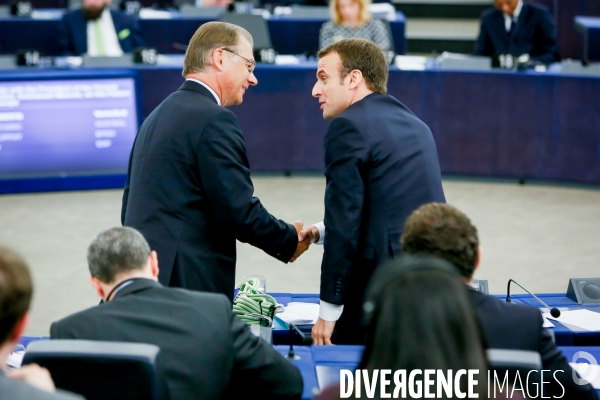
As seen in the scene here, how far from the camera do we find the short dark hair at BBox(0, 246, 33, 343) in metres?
1.73

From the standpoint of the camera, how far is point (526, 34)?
8.05 meters

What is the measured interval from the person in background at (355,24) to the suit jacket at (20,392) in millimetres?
6482

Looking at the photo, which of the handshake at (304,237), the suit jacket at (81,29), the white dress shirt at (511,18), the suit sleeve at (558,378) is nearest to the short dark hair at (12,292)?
the suit sleeve at (558,378)

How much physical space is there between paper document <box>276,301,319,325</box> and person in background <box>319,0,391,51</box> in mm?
4561

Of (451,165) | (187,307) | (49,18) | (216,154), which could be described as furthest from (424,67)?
(187,307)

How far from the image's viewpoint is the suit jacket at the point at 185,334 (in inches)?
97.2

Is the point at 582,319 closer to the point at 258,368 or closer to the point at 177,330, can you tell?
the point at 258,368

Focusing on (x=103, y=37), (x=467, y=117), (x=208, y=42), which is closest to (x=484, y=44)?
(x=467, y=117)

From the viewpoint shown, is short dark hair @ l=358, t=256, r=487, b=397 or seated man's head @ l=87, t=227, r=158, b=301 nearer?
short dark hair @ l=358, t=256, r=487, b=397

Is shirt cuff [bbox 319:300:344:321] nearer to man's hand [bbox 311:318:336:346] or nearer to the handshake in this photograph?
man's hand [bbox 311:318:336:346]

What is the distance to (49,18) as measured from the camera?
365 inches

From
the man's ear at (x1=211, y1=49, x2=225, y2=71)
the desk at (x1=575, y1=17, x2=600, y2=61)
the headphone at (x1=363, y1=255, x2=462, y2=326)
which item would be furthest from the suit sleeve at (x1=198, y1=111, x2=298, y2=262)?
the desk at (x1=575, y1=17, x2=600, y2=61)

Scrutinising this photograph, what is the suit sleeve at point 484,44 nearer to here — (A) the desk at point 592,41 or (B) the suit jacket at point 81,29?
(A) the desk at point 592,41

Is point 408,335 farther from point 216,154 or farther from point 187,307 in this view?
point 216,154
